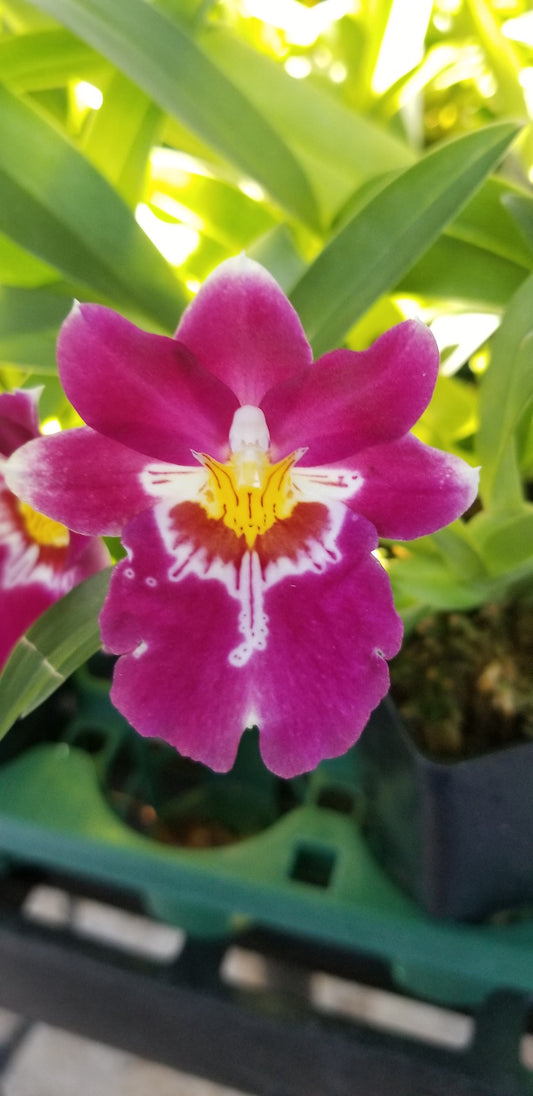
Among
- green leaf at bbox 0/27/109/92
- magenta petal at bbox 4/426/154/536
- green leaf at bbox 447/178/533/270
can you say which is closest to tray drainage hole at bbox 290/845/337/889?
magenta petal at bbox 4/426/154/536

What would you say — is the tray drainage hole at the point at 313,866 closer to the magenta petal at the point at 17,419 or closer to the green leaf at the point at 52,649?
the green leaf at the point at 52,649

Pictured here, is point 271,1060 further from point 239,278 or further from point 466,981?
point 239,278

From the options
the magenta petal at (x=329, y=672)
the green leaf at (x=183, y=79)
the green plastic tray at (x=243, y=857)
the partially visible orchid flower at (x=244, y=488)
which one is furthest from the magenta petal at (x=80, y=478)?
the green plastic tray at (x=243, y=857)

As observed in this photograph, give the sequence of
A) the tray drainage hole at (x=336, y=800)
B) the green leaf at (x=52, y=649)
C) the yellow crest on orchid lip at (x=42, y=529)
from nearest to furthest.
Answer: the green leaf at (x=52, y=649) → the yellow crest on orchid lip at (x=42, y=529) → the tray drainage hole at (x=336, y=800)

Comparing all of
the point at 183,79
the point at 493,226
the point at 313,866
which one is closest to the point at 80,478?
the point at 183,79

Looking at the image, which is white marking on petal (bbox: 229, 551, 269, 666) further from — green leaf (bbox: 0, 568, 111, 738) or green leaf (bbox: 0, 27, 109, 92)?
green leaf (bbox: 0, 27, 109, 92)

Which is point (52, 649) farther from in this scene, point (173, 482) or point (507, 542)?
point (507, 542)

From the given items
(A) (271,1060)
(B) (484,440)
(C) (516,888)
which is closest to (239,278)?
(B) (484,440)
